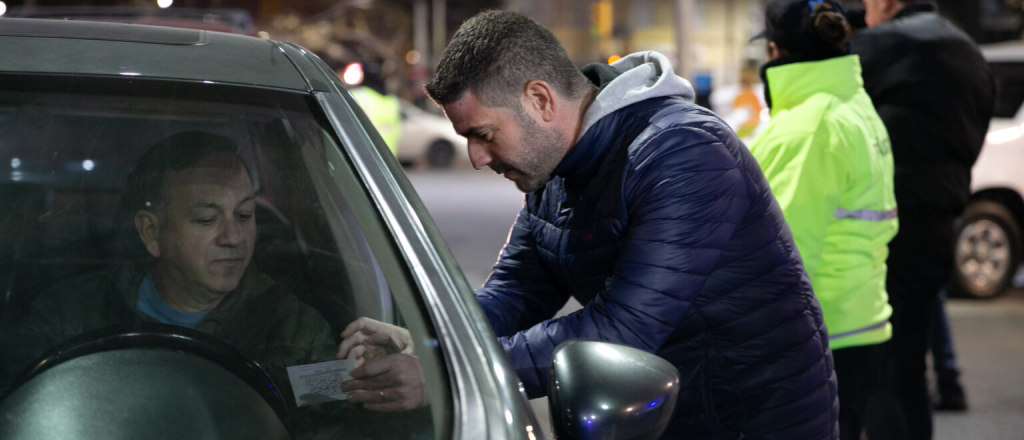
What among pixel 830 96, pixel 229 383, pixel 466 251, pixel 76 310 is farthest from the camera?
pixel 466 251

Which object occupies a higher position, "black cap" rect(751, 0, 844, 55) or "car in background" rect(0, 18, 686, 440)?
"black cap" rect(751, 0, 844, 55)

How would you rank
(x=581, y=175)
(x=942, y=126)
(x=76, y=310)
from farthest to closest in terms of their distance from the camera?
1. (x=942, y=126)
2. (x=581, y=175)
3. (x=76, y=310)

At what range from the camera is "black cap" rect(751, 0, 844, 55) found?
2797 millimetres

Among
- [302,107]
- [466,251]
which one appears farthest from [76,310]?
[466,251]

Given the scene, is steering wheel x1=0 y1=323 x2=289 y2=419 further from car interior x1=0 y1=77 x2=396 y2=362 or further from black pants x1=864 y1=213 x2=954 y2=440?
black pants x1=864 y1=213 x2=954 y2=440

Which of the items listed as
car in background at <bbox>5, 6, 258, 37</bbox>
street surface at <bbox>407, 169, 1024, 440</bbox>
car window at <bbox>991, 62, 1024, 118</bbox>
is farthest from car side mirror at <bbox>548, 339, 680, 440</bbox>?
car window at <bbox>991, 62, 1024, 118</bbox>

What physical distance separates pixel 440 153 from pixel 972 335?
45.1 ft

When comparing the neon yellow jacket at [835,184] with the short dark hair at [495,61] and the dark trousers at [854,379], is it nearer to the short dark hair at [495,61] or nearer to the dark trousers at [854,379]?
the dark trousers at [854,379]

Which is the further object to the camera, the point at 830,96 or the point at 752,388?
the point at 830,96

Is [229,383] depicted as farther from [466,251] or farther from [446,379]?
[466,251]

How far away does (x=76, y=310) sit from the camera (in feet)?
5.49

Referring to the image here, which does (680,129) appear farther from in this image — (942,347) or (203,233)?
(942,347)

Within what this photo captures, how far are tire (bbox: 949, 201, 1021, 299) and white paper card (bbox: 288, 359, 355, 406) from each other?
7110mm

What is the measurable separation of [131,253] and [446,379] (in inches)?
26.0
